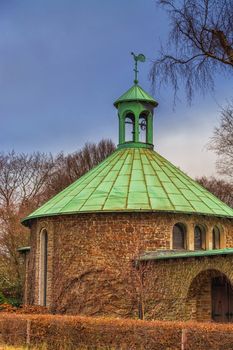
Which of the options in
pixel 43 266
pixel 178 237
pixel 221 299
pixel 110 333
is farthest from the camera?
pixel 43 266

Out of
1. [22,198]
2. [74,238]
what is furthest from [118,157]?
[22,198]

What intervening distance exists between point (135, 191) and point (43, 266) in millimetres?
4526

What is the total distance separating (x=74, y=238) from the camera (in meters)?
26.2

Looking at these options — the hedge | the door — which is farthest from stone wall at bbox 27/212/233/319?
the hedge

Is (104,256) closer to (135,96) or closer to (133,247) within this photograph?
(133,247)

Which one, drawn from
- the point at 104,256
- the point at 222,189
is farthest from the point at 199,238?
the point at 222,189

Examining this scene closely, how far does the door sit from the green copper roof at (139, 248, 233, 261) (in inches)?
53.4

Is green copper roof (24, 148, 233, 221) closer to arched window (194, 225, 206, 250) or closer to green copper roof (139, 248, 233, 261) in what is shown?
arched window (194, 225, 206, 250)

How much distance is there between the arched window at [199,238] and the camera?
26594 millimetres

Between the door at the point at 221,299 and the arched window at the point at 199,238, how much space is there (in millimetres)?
2547

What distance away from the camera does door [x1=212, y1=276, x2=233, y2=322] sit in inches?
947

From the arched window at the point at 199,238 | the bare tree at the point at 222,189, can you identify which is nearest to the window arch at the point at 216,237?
the arched window at the point at 199,238

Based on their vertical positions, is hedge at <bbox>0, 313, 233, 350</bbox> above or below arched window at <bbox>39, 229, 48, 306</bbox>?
below

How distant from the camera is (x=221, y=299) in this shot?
79.3 ft
